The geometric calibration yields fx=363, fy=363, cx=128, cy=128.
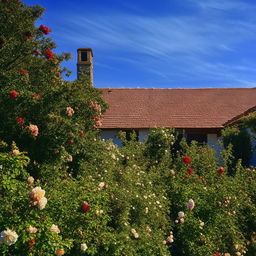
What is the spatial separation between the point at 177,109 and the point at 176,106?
434 mm

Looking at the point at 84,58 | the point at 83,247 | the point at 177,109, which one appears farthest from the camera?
the point at 84,58

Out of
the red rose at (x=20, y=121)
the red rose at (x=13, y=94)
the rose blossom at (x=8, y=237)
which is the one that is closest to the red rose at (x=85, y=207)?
the rose blossom at (x=8, y=237)

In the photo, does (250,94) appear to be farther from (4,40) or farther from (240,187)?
(4,40)

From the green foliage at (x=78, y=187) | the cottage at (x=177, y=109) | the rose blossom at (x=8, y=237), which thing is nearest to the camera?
the rose blossom at (x=8, y=237)

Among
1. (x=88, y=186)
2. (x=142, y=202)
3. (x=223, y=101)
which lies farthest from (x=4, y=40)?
(x=223, y=101)

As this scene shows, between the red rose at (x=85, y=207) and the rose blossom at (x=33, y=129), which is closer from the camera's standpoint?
the red rose at (x=85, y=207)

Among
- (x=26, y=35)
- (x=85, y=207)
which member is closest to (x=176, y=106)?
(x=26, y=35)

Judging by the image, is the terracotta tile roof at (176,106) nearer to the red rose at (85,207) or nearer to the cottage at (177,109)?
the cottage at (177,109)

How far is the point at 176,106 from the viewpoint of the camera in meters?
20.5

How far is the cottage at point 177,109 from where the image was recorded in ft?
60.4

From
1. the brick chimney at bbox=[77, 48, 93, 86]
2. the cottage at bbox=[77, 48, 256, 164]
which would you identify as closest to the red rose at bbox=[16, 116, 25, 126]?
Result: the cottage at bbox=[77, 48, 256, 164]

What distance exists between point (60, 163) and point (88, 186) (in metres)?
1.53

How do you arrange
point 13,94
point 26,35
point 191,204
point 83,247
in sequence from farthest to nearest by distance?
1. point 26,35
2. point 13,94
3. point 191,204
4. point 83,247

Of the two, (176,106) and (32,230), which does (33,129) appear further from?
(176,106)
